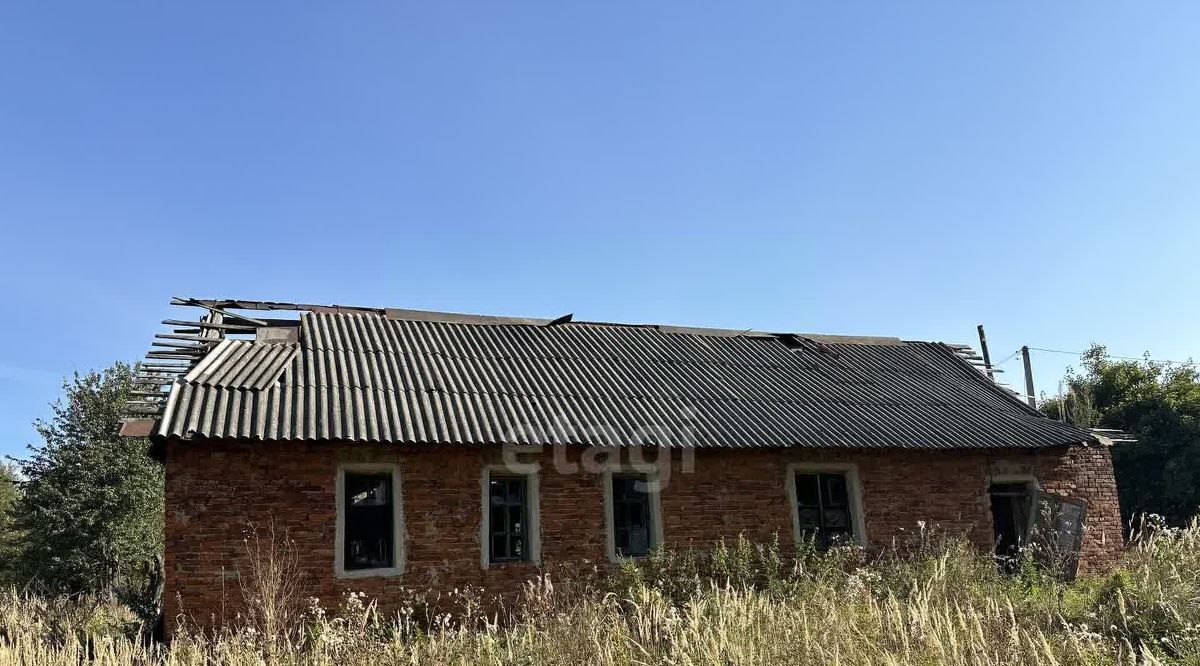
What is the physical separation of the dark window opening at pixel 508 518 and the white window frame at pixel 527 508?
0.25ft

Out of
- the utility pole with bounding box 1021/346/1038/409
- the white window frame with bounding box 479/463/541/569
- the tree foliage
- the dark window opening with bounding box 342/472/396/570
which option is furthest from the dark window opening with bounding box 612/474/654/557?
the utility pole with bounding box 1021/346/1038/409

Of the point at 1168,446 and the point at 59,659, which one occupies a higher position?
the point at 1168,446

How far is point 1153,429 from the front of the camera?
20438 millimetres

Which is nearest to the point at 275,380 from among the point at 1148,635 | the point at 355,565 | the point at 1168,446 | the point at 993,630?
the point at 355,565

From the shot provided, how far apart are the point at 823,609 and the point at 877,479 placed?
6.67 meters

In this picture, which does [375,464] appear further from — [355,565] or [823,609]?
[823,609]

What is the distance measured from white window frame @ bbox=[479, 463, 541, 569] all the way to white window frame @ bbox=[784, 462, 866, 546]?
3881 millimetres

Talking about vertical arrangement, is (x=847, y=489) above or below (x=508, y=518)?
above

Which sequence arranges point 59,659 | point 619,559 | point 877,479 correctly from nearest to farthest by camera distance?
point 59,659 < point 619,559 < point 877,479

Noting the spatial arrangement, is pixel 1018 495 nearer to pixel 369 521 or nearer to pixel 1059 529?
pixel 1059 529

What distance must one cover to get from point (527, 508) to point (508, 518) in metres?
0.28

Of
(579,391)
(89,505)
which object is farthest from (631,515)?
(89,505)

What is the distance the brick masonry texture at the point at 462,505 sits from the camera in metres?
9.63

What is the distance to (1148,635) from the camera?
6906mm
